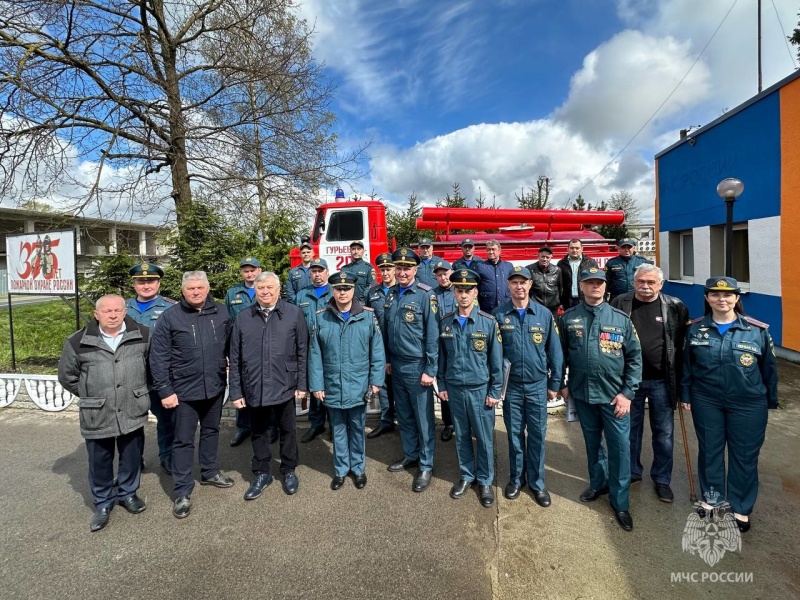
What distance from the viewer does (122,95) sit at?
826 cm

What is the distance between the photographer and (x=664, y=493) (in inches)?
123

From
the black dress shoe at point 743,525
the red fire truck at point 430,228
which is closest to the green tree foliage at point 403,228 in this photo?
the red fire truck at point 430,228

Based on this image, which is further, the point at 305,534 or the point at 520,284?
the point at 520,284

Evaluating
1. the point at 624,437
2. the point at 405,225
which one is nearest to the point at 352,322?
the point at 624,437

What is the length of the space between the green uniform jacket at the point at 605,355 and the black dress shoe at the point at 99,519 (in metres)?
3.60

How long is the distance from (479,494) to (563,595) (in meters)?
1.04

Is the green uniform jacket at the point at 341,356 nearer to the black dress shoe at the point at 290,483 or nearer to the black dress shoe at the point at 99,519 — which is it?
the black dress shoe at the point at 290,483

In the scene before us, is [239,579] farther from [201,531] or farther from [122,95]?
[122,95]

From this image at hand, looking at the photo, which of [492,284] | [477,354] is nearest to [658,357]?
[477,354]

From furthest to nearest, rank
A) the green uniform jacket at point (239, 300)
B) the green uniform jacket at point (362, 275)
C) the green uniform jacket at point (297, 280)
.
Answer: the green uniform jacket at point (297, 280), the green uniform jacket at point (362, 275), the green uniform jacket at point (239, 300)

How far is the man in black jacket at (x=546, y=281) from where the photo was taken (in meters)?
5.70

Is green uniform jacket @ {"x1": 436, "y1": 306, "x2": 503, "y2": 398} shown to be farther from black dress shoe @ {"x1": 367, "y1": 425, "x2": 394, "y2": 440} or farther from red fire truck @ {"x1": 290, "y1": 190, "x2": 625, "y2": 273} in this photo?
red fire truck @ {"x1": 290, "y1": 190, "x2": 625, "y2": 273}

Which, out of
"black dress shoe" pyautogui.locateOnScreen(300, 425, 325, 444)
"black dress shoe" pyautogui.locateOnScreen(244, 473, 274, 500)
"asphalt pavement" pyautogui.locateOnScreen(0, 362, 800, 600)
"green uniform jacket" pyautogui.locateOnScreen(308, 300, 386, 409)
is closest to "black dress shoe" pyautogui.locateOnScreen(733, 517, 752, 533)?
"asphalt pavement" pyautogui.locateOnScreen(0, 362, 800, 600)

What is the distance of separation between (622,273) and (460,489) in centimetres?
391
